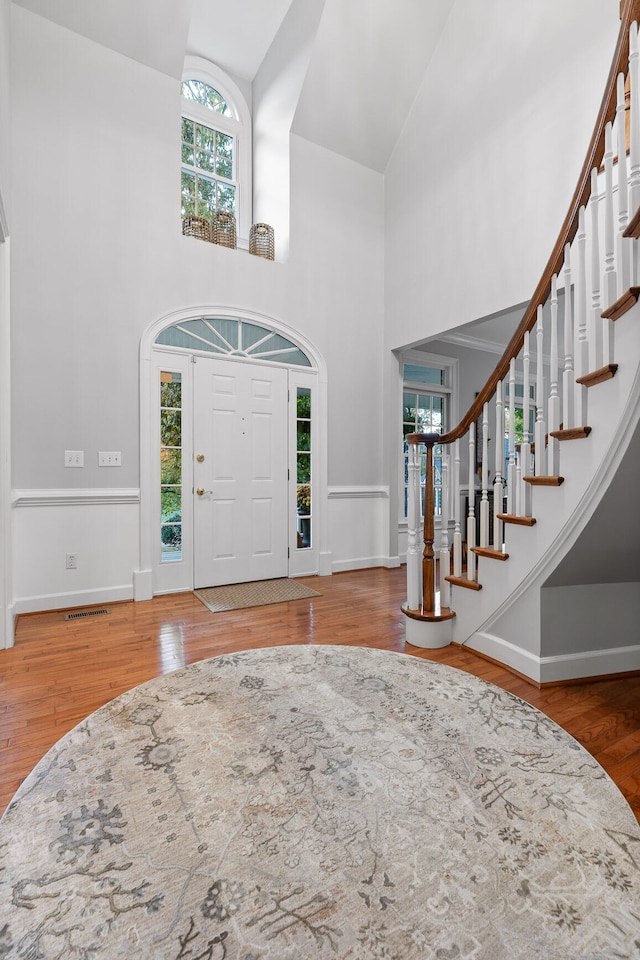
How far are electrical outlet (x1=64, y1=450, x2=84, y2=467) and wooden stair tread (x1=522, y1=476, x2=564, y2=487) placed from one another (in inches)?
117

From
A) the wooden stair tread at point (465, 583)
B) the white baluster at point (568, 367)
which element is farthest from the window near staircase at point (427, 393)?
the white baluster at point (568, 367)

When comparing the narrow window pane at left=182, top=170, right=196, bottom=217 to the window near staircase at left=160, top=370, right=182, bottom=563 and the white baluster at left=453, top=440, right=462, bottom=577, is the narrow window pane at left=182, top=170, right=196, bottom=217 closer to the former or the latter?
the window near staircase at left=160, top=370, right=182, bottom=563

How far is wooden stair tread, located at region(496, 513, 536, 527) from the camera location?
2.15m

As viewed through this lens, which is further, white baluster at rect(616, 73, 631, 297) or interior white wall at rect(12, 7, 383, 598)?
interior white wall at rect(12, 7, 383, 598)

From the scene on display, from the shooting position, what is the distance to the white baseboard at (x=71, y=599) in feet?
10.7

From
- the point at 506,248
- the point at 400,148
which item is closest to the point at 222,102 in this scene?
the point at 400,148

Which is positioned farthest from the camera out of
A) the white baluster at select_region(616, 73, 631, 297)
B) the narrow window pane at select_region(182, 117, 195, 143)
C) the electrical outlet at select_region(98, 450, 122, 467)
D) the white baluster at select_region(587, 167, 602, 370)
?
the narrow window pane at select_region(182, 117, 195, 143)

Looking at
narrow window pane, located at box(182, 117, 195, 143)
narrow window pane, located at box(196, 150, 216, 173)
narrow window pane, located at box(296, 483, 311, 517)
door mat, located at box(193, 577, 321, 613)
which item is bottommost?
door mat, located at box(193, 577, 321, 613)

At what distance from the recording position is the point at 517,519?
2.22 meters

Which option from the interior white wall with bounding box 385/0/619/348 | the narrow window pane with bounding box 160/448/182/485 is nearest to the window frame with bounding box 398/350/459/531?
the interior white wall with bounding box 385/0/619/348

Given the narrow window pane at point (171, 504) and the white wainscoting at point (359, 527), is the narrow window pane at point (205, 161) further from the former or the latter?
the white wainscoting at point (359, 527)

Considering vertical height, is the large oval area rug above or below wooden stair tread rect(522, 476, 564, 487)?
below

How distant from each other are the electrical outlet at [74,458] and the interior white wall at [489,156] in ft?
10.2

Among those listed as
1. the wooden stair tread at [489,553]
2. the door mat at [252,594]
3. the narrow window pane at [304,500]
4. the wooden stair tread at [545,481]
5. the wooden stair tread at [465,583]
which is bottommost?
the door mat at [252,594]
